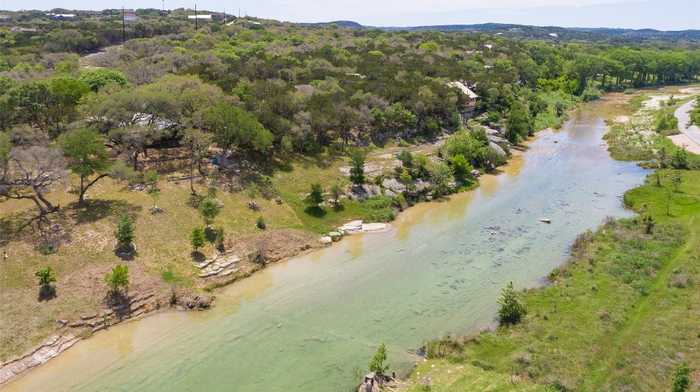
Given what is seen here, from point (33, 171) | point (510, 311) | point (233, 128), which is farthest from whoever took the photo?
point (233, 128)

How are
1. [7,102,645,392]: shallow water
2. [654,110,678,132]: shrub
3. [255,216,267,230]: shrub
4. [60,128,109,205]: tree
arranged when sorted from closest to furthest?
[7,102,645,392]: shallow water
[60,128,109,205]: tree
[255,216,267,230]: shrub
[654,110,678,132]: shrub

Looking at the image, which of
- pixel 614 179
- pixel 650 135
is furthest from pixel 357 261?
pixel 650 135

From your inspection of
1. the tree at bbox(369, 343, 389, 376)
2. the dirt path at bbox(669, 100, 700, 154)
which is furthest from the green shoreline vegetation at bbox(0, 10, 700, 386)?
the dirt path at bbox(669, 100, 700, 154)

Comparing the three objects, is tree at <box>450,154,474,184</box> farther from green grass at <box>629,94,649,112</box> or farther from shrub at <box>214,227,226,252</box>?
green grass at <box>629,94,649,112</box>

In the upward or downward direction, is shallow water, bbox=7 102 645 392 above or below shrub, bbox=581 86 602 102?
below

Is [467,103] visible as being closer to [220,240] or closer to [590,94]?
[590,94]

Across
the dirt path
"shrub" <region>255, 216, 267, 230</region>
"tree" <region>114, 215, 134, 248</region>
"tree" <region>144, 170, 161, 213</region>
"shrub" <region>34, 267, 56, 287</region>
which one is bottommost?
"shrub" <region>34, 267, 56, 287</region>

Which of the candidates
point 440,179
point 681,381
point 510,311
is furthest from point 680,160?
point 681,381

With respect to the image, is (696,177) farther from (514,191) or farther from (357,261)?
(357,261)
